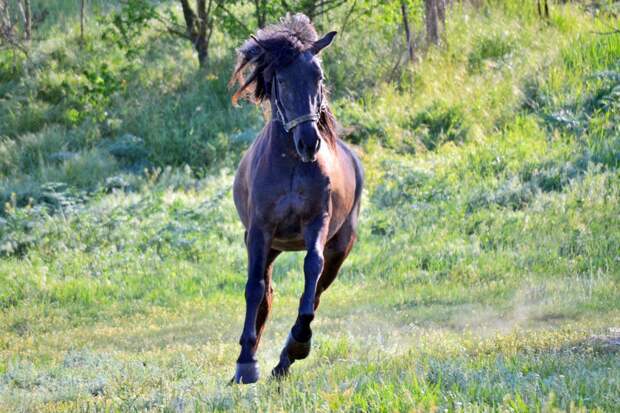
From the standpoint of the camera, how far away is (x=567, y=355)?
6.62 meters

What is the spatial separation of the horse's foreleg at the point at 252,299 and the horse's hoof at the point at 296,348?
0.29 m

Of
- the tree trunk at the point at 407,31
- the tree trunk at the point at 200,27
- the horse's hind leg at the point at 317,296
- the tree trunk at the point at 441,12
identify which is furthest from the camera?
the tree trunk at the point at 441,12

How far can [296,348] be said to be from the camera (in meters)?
7.13

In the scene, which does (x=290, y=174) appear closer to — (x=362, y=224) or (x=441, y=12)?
(x=362, y=224)

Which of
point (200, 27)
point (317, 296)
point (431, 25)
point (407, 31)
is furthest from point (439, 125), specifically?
point (317, 296)

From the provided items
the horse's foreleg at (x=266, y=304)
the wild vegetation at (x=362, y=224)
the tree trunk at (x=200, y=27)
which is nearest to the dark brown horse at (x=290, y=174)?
the horse's foreleg at (x=266, y=304)

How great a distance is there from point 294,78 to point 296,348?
194 centimetres

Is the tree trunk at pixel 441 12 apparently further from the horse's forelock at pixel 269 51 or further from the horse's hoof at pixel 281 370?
the horse's hoof at pixel 281 370

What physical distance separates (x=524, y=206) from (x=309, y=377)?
8093 mm

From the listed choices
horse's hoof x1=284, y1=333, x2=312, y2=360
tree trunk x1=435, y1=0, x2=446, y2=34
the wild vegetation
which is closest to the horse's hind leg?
horse's hoof x1=284, y1=333, x2=312, y2=360

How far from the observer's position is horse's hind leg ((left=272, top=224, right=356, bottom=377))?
7.04m

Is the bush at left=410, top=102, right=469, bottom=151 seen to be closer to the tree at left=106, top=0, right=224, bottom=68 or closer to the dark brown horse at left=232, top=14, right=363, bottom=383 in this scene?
the tree at left=106, top=0, right=224, bottom=68

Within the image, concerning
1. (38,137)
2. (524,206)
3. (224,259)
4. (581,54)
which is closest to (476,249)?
(524,206)

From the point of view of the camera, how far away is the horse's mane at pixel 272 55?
23.2 feet
